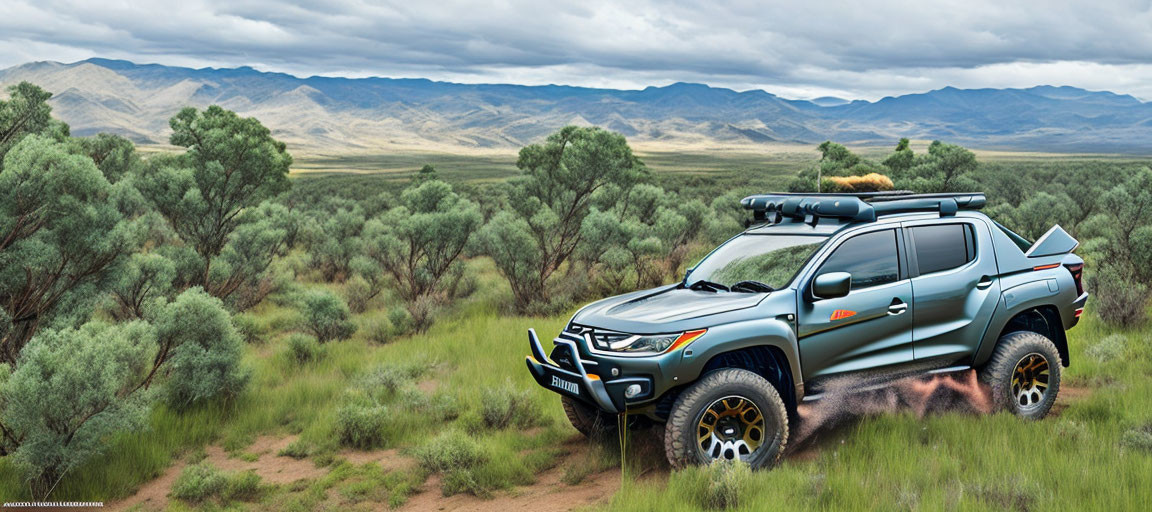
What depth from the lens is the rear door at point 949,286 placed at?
602 centimetres

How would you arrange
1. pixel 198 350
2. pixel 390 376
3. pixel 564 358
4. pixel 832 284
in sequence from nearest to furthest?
pixel 832 284 → pixel 564 358 → pixel 198 350 → pixel 390 376

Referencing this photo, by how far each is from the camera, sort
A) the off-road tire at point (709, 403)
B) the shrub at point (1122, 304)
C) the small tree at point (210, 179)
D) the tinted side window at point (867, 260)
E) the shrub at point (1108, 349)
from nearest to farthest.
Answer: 1. the off-road tire at point (709, 403)
2. the tinted side window at point (867, 260)
3. the shrub at point (1108, 349)
4. the shrub at point (1122, 304)
5. the small tree at point (210, 179)

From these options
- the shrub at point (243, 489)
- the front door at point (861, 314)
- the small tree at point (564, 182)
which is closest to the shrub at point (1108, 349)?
the front door at point (861, 314)

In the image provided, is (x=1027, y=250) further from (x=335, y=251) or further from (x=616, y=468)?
(x=335, y=251)

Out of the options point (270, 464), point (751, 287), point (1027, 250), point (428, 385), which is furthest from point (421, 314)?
point (1027, 250)

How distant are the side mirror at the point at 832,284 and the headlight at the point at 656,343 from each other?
0.90 meters

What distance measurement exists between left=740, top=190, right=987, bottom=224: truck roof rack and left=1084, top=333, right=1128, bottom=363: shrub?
339cm

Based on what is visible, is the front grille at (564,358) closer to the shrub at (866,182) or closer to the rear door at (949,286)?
the rear door at (949,286)

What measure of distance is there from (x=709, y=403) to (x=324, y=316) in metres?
8.66

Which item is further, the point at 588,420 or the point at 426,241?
the point at 426,241

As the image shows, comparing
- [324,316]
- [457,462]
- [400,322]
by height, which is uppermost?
[457,462]

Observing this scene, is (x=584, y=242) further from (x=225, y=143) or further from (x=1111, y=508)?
(x=1111, y=508)

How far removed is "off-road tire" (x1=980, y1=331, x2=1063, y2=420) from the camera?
618 centimetres

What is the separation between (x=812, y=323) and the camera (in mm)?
5605
